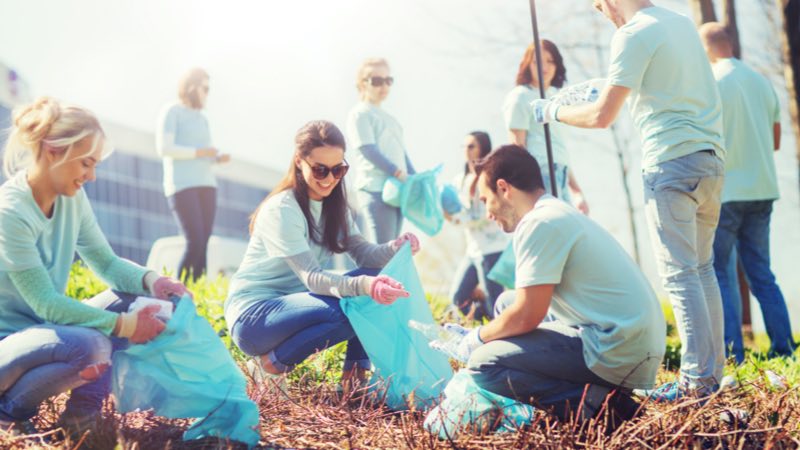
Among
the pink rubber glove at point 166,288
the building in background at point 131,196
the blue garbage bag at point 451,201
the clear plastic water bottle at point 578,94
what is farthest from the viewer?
the building in background at point 131,196

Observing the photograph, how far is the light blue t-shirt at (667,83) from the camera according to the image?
3.50 m

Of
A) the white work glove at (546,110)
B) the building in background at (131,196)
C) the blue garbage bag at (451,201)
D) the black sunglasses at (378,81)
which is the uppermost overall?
the black sunglasses at (378,81)

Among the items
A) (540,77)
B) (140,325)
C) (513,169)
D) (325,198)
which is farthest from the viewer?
(540,77)

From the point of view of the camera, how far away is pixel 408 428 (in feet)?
9.76

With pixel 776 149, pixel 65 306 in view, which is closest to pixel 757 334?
pixel 776 149

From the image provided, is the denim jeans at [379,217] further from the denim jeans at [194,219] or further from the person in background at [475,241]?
the denim jeans at [194,219]

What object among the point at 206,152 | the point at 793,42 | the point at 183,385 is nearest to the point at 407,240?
the point at 183,385

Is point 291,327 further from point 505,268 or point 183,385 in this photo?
point 505,268

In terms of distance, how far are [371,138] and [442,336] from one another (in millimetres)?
2447

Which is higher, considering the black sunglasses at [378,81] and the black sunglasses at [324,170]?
the black sunglasses at [378,81]

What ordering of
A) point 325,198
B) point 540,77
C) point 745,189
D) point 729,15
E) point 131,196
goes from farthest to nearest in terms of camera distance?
1. point 131,196
2. point 729,15
3. point 745,189
4. point 540,77
5. point 325,198

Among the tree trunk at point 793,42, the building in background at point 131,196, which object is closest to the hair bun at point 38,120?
the tree trunk at point 793,42

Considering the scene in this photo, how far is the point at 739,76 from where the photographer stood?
5.35m

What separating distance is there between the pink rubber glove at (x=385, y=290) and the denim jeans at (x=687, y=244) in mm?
1134
